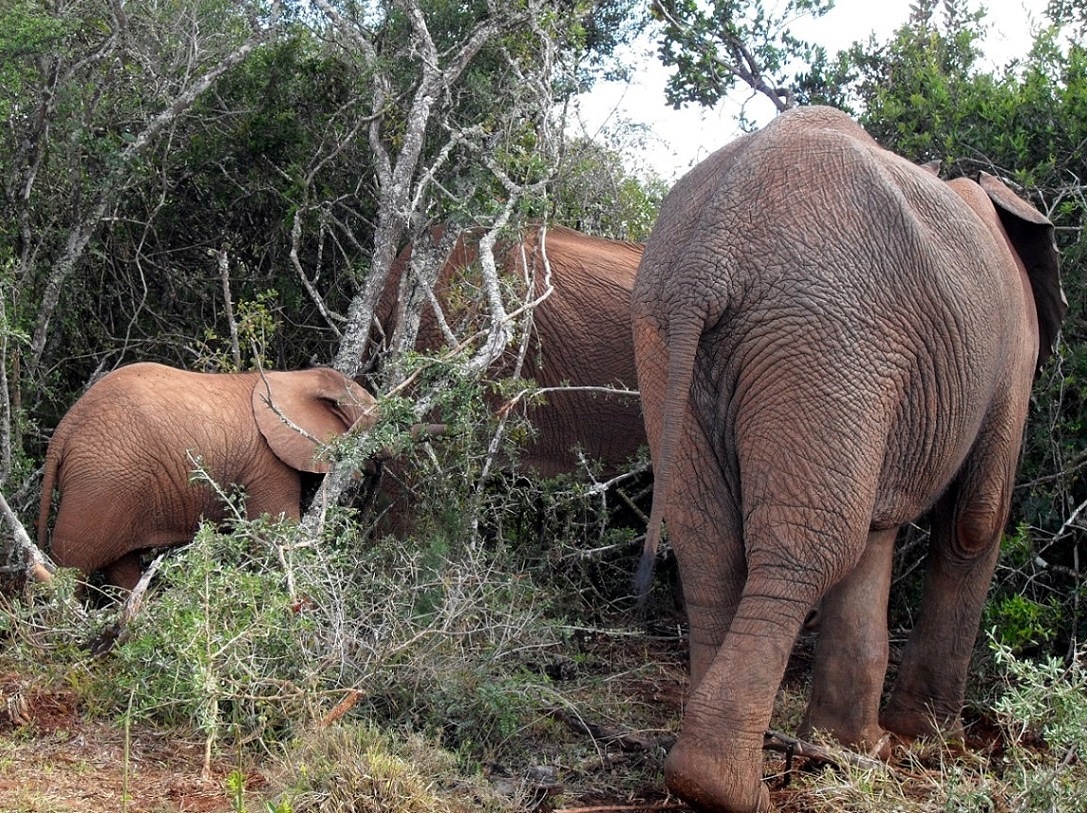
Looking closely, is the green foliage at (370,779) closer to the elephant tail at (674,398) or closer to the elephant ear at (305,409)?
the elephant tail at (674,398)

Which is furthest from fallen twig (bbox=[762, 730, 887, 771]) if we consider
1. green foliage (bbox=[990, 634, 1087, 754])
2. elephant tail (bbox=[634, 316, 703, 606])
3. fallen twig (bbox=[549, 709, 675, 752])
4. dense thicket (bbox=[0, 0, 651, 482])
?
dense thicket (bbox=[0, 0, 651, 482])

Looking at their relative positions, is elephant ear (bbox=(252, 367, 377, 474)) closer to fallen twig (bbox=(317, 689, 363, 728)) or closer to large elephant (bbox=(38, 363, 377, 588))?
large elephant (bbox=(38, 363, 377, 588))

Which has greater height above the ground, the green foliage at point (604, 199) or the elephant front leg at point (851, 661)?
the green foliage at point (604, 199)

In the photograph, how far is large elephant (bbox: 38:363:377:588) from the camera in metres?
6.20

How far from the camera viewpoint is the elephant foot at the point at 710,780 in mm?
3980

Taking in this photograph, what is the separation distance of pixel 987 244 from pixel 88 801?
3.48m

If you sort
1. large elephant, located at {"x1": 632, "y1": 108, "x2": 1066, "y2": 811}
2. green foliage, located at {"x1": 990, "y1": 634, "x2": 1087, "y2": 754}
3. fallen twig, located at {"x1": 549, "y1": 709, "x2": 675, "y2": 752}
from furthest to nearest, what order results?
fallen twig, located at {"x1": 549, "y1": 709, "x2": 675, "y2": 752} < large elephant, located at {"x1": 632, "y1": 108, "x2": 1066, "y2": 811} < green foliage, located at {"x1": 990, "y1": 634, "x2": 1087, "y2": 754}

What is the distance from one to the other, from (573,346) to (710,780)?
11.8ft

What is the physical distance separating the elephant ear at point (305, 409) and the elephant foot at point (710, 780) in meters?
3.14

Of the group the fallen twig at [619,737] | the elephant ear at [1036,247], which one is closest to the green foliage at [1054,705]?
the fallen twig at [619,737]

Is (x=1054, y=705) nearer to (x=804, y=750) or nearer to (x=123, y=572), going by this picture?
(x=804, y=750)

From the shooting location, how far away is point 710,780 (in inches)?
156

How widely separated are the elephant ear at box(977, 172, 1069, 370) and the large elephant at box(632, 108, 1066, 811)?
0.71 metres

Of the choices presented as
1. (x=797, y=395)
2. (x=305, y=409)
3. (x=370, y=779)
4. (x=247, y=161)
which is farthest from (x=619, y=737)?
(x=247, y=161)
